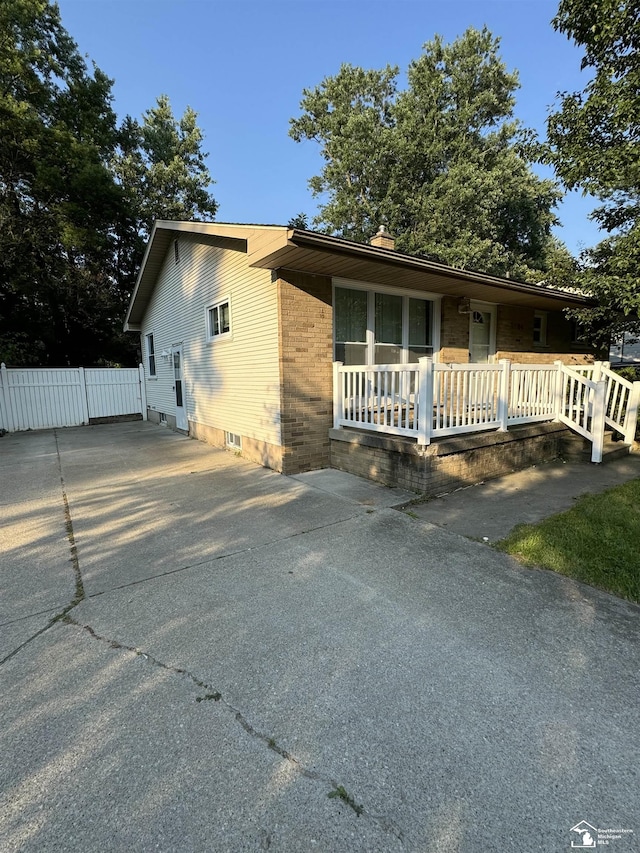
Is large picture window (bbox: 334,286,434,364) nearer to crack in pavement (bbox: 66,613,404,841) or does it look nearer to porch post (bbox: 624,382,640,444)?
porch post (bbox: 624,382,640,444)

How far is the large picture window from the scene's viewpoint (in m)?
7.31

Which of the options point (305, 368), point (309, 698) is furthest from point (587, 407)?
point (309, 698)

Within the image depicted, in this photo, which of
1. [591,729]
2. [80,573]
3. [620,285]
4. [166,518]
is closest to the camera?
[591,729]

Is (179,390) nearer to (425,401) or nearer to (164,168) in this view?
(425,401)

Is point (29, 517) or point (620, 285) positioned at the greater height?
point (620, 285)

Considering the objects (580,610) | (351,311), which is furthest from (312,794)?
(351,311)

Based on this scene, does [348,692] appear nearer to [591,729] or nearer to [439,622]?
[439,622]

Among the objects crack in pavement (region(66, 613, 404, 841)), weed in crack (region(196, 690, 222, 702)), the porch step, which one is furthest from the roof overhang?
weed in crack (region(196, 690, 222, 702))

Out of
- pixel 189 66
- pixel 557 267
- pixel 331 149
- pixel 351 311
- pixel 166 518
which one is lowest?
pixel 166 518

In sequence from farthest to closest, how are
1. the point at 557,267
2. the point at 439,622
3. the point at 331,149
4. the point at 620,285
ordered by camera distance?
the point at 331,149, the point at 557,267, the point at 620,285, the point at 439,622

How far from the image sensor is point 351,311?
291 inches

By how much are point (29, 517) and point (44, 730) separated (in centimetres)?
373

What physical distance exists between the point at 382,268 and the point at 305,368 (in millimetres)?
1940

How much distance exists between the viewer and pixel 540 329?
11.0 metres
